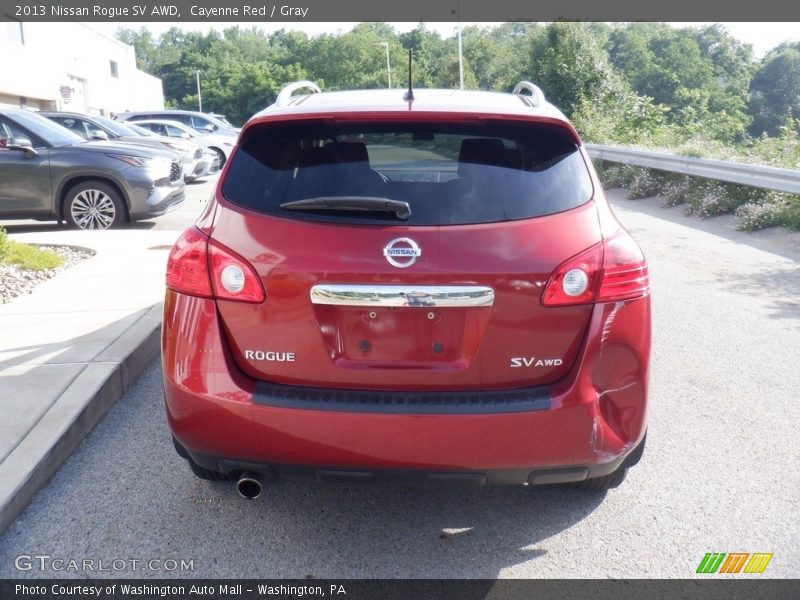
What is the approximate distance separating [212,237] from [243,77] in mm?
95121

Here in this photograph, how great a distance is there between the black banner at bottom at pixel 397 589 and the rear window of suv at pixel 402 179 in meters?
1.35

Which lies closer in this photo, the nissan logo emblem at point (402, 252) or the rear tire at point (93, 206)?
the nissan logo emblem at point (402, 252)

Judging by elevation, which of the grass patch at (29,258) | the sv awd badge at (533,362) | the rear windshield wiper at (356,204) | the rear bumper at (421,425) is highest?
the rear windshield wiper at (356,204)

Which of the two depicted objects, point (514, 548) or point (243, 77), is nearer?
point (514, 548)

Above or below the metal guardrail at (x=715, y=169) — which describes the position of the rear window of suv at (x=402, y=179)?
above

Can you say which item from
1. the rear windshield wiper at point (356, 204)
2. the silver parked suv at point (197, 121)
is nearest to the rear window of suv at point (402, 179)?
the rear windshield wiper at point (356, 204)

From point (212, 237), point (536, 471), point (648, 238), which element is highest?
point (212, 237)

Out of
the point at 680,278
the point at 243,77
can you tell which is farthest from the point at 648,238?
→ the point at 243,77

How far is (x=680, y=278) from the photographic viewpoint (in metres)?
8.17

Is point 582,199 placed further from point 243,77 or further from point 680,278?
point 243,77

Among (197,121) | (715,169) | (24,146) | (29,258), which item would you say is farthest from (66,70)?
(29,258)

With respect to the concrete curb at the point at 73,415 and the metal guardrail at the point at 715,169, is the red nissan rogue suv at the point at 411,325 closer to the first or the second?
the concrete curb at the point at 73,415

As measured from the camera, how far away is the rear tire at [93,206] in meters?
11.2

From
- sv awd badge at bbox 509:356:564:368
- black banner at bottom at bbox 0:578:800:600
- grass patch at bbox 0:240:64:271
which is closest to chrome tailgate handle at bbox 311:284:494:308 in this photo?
sv awd badge at bbox 509:356:564:368
